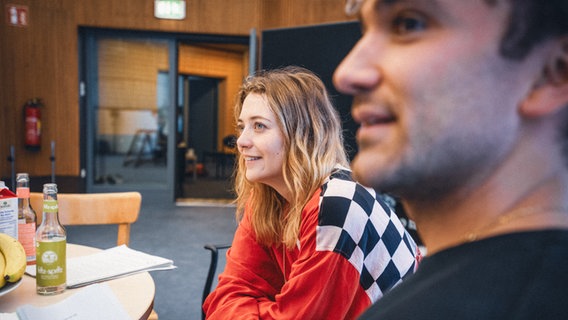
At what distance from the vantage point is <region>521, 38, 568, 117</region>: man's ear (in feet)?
1.28

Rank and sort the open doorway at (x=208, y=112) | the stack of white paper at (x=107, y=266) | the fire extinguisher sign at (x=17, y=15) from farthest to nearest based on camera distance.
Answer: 1. the open doorway at (x=208, y=112)
2. the fire extinguisher sign at (x=17, y=15)
3. the stack of white paper at (x=107, y=266)

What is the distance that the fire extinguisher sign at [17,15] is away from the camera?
516cm

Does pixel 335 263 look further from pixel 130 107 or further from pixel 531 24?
pixel 130 107

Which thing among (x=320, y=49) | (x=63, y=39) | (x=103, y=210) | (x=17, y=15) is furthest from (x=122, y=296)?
(x=17, y=15)

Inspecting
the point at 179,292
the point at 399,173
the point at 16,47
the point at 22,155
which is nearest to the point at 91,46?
the point at 16,47

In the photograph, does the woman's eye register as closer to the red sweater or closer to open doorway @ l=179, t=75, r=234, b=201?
the red sweater

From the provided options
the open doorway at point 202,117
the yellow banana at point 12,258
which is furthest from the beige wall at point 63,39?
the yellow banana at point 12,258

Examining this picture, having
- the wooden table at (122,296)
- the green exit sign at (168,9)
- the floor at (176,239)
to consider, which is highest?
the green exit sign at (168,9)

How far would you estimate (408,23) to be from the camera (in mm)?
427

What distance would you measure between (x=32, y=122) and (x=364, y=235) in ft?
17.4

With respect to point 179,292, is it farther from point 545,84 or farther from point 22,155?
point 22,155

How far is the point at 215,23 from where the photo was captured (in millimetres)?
5523

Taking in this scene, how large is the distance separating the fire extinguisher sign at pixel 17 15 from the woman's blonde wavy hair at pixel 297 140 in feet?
16.5

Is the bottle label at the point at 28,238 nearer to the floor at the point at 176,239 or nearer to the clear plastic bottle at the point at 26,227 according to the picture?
the clear plastic bottle at the point at 26,227
